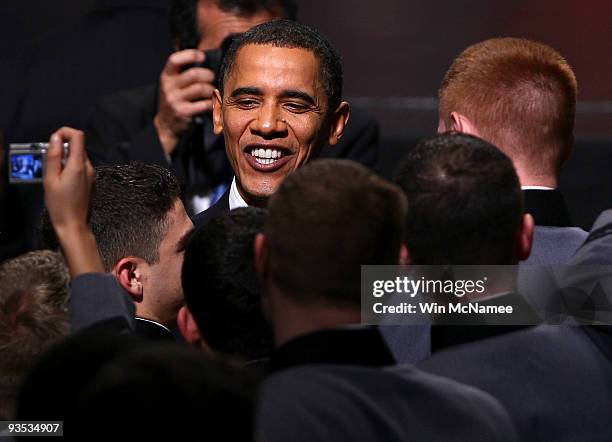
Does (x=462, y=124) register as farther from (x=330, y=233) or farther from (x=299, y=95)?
(x=330, y=233)

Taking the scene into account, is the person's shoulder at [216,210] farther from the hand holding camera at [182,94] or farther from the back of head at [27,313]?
the back of head at [27,313]

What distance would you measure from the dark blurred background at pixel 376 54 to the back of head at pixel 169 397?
281cm

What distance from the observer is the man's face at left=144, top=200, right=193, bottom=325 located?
216cm

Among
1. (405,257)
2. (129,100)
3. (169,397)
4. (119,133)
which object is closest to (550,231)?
(405,257)

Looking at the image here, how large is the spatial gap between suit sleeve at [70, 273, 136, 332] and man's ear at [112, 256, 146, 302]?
1.42 ft

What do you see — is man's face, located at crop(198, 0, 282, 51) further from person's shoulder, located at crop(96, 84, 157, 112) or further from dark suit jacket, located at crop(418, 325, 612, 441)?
dark suit jacket, located at crop(418, 325, 612, 441)

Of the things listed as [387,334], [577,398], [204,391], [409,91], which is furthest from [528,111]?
[409,91]

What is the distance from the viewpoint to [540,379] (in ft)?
5.83

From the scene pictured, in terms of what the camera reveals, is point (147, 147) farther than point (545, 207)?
Yes

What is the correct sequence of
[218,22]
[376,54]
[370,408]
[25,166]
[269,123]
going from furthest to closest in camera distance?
[376,54] → [218,22] → [25,166] → [269,123] → [370,408]

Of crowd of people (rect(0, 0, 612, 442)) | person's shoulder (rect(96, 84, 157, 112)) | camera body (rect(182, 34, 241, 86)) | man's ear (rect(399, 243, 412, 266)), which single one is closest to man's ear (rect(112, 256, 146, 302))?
crowd of people (rect(0, 0, 612, 442))

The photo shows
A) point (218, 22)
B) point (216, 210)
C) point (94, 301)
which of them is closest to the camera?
point (94, 301)

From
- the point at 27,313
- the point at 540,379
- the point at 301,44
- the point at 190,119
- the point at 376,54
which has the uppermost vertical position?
the point at 301,44

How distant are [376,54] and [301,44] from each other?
1.64m
